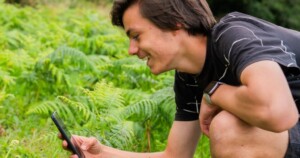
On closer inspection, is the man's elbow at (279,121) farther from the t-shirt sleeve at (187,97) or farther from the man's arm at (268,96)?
the t-shirt sleeve at (187,97)

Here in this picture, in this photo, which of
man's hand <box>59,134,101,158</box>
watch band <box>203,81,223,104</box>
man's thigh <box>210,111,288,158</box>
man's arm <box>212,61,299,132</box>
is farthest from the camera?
man's hand <box>59,134,101,158</box>

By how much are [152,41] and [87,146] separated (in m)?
0.71

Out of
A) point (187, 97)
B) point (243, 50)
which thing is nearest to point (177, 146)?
point (187, 97)

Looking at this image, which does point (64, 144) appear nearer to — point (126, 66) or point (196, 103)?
point (196, 103)

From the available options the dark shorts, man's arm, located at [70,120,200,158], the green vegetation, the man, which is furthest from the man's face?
the green vegetation

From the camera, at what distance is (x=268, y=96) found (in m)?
2.82

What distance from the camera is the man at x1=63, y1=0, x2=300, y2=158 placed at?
2854 millimetres

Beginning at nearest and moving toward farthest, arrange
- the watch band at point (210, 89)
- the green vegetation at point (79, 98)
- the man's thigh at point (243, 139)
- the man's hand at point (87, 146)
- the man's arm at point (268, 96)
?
the man's arm at point (268, 96) → the man's thigh at point (243, 139) → the watch band at point (210, 89) → the man's hand at point (87, 146) → the green vegetation at point (79, 98)

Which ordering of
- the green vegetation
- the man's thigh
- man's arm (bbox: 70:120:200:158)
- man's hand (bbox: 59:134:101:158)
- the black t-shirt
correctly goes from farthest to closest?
the green vegetation → man's arm (bbox: 70:120:200:158) → man's hand (bbox: 59:134:101:158) → the man's thigh → the black t-shirt

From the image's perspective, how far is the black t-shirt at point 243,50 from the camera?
2934 mm

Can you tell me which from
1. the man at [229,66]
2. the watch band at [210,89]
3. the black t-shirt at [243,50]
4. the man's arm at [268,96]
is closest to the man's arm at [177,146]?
the man at [229,66]

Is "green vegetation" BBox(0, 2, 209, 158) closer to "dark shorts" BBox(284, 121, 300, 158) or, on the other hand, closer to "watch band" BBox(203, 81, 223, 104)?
"watch band" BBox(203, 81, 223, 104)

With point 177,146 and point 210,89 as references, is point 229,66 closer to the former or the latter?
point 210,89

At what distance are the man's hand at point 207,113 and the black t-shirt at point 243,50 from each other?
136mm
